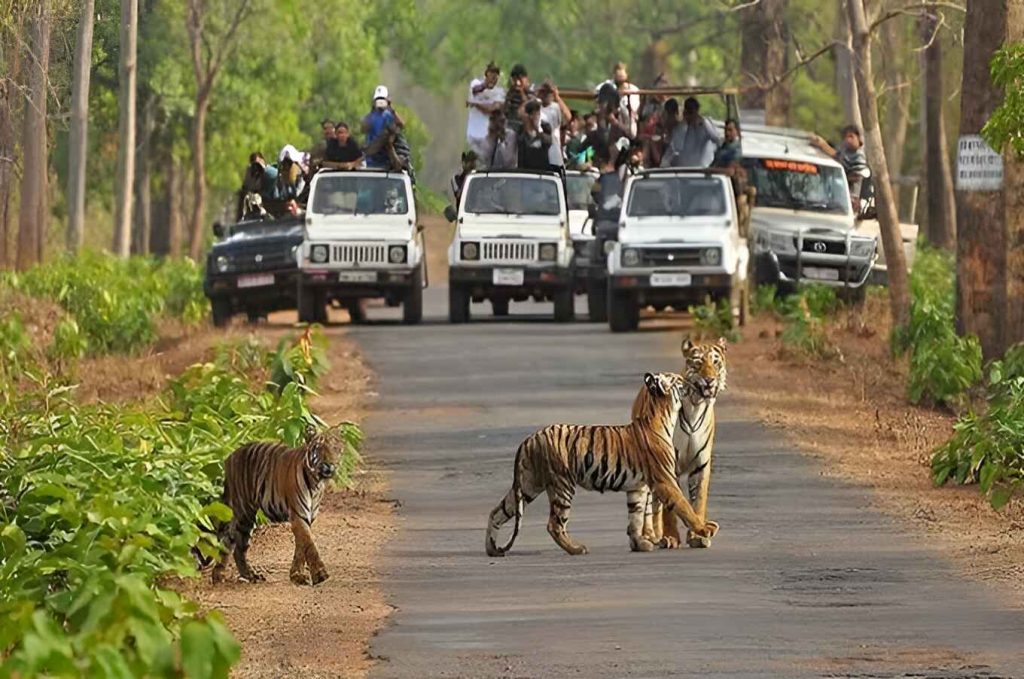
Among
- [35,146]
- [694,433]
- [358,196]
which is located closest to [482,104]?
[358,196]

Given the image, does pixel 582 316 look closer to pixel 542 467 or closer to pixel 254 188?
pixel 254 188

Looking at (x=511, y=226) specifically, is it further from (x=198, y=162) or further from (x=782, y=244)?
(x=198, y=162)

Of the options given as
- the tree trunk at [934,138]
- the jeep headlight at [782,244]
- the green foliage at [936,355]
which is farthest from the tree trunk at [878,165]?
the tree trunk at [934,138]

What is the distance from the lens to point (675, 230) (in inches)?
1383

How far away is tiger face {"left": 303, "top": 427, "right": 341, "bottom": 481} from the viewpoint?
1481cm

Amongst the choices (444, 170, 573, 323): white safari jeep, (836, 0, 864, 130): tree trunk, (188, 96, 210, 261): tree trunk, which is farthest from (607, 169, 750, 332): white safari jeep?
(188, 96, 210, 261): tree trunk

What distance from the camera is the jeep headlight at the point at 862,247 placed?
37.8 m

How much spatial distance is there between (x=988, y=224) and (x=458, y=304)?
12270 mm

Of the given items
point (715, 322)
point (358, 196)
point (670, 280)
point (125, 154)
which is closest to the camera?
point (715, 322)

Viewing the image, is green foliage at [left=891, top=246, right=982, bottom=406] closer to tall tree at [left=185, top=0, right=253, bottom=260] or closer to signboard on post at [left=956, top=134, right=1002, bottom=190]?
signboard on post at [left=956, top=134, right=1002, bottom=190]

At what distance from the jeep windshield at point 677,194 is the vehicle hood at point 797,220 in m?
2.54

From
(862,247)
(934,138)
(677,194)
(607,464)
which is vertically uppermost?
(934,138)

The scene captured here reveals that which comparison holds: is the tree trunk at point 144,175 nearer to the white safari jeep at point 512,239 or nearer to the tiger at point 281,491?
the white safari jeep at point 512,239

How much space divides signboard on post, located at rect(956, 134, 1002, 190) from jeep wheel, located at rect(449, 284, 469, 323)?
12.5 meters
